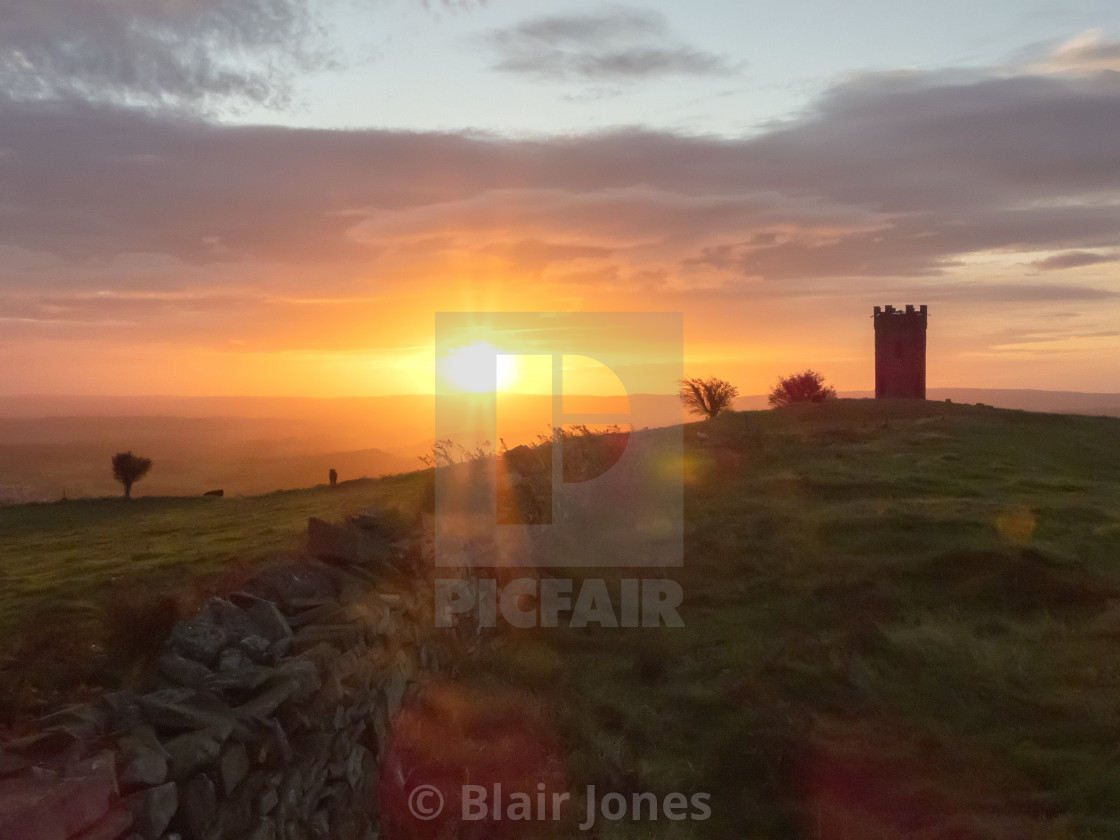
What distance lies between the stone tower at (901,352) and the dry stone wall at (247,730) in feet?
208

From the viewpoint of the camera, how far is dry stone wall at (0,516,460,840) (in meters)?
5.02

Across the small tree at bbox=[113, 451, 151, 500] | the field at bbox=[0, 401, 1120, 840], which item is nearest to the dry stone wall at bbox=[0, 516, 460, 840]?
the field at bbox=[0, 401, 1120, 840]

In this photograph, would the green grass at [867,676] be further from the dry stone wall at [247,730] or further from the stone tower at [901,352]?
the stone tower at [901,352]

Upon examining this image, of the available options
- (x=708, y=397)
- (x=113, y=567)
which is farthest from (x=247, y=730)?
(x=708, y=397)

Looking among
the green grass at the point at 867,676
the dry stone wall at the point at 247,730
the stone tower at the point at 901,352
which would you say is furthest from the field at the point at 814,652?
the stone tower at the point at 901,352

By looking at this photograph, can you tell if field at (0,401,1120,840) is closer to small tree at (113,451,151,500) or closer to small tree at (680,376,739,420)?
small tree at (113,451,151,500)

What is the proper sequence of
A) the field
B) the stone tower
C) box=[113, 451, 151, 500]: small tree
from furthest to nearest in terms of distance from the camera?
1. the stone tower
2. box=[113, 451, 151, 500]: small tree
3. the field

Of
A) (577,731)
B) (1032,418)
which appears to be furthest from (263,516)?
(1032,418)

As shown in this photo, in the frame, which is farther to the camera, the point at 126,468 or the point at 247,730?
the point at 126,468

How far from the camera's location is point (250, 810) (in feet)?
A: 20.6

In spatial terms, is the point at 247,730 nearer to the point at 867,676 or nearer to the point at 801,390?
the point at 867,676

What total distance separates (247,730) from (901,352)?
68116 millimetres

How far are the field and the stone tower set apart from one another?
137 ft

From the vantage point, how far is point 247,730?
6.34m
